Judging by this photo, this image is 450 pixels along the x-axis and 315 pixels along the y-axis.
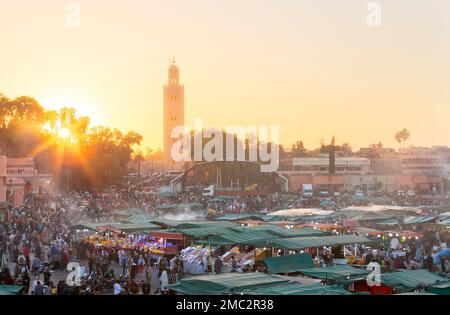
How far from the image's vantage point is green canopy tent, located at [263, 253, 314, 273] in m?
10.8

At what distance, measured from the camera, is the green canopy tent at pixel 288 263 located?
35.4ft

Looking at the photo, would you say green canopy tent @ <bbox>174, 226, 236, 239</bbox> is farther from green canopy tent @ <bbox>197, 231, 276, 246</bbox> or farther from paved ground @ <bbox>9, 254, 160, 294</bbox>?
paved ground @ <bbox>9, 254, 160, 294</bbox>

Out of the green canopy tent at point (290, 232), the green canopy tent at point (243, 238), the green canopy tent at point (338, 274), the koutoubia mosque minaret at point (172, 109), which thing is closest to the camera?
the green canopy tent at point (338, 274)

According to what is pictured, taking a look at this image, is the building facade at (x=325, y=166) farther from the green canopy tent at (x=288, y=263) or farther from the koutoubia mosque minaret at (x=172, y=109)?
the green canopy tent at (x=288, y=263)

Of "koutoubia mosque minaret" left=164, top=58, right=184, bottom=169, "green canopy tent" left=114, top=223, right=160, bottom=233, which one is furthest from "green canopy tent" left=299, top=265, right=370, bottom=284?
"koutoubia mosque minaret" left=164, top=58, right=184, bottom=169

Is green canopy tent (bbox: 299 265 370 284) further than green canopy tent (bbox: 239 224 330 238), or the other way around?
green canopy tent (bbox: 239 224 330 238)

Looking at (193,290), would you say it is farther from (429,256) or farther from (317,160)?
(317,160)

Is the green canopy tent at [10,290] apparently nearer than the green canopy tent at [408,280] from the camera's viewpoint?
Yes

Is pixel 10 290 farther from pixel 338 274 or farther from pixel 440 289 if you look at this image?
pixel 440 289

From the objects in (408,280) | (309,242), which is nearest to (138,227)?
(309,242)

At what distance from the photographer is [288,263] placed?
11.0 metres

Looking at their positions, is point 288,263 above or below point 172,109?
below

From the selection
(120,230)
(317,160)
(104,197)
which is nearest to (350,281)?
(120,230)

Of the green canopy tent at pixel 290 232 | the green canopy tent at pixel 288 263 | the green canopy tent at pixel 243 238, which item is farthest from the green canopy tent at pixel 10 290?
the green canopy tent at pixel 290 232
